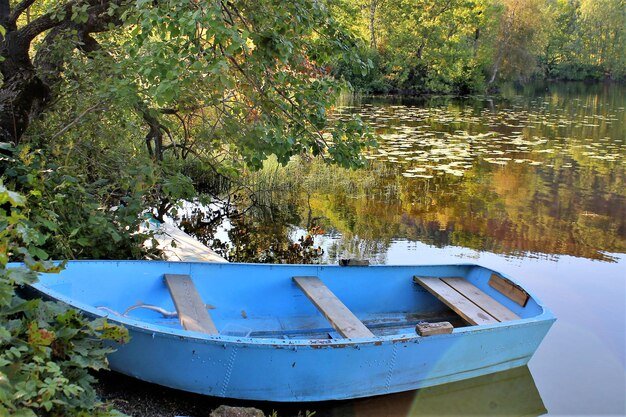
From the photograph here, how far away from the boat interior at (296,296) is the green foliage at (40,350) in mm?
1269

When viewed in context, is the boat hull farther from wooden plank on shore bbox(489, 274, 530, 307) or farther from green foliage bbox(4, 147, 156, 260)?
green foliage bbox(4, 147, 156, 260)

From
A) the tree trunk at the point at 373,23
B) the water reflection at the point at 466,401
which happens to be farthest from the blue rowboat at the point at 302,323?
the tree trunk at the point at 373,23

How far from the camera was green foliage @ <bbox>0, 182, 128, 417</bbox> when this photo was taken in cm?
216

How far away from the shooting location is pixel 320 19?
16.4 ft

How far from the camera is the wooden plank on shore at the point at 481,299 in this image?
497 cm

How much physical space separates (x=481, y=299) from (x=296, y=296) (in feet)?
5.13

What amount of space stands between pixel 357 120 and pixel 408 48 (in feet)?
89.2

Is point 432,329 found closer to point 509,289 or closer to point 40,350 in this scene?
point 509,289

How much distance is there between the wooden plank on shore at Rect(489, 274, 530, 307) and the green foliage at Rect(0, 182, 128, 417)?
3.37 meters

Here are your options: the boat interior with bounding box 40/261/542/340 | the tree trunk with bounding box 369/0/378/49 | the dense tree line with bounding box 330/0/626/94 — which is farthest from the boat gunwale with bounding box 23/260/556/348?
the tree trunk with bounding box 369/0/378/49

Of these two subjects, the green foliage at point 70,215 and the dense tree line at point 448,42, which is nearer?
the green foliage at point 70,215

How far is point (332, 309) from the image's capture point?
15.2ft

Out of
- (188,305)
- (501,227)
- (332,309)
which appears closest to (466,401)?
(332,309)

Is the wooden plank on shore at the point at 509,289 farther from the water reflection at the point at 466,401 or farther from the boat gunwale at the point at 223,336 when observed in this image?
the boat gunwale at the point at 223,336
